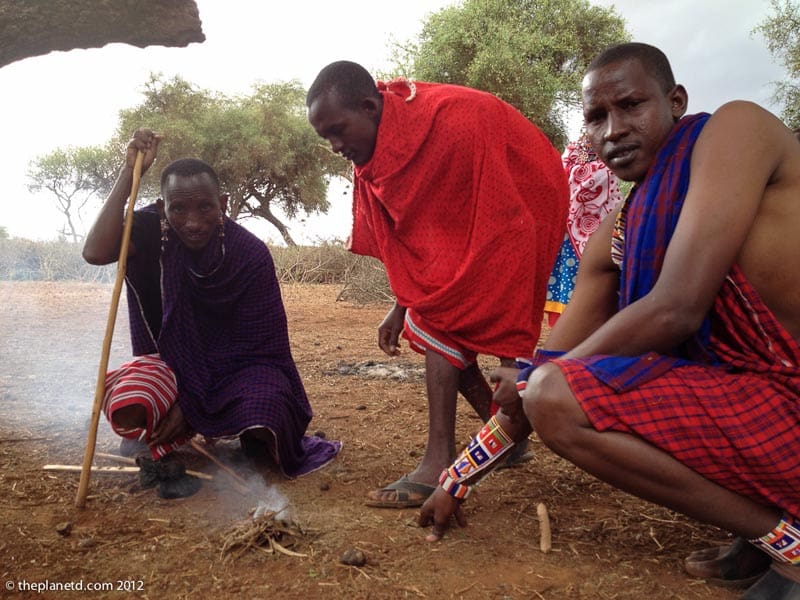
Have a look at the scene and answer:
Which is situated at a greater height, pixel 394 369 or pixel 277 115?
pixel 277 115

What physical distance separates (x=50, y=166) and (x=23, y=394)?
87.3ft

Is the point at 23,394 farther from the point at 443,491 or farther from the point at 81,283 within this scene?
the point at 81,283

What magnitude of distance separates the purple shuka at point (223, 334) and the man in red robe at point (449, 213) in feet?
1.96

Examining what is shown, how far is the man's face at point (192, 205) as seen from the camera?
2766 millimetres

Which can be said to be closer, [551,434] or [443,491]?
[551,434]

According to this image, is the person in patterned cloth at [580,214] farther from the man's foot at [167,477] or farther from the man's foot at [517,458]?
the man's foot at [167,477]

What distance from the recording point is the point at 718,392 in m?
1.77

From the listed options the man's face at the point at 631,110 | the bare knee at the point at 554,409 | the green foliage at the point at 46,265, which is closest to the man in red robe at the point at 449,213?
the man's face at the point at 631,110

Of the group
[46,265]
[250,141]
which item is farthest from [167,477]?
[250,141]

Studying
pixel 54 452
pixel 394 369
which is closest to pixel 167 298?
pixel 54 452

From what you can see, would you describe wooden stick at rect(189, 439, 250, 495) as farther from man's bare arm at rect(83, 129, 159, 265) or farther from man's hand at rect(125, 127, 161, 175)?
man's hand at rect(125, 127, 161, 175)

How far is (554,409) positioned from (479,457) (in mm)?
400

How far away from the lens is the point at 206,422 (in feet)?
9.35

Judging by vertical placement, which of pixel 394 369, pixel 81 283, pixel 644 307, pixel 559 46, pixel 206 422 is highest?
pixel 559 46
